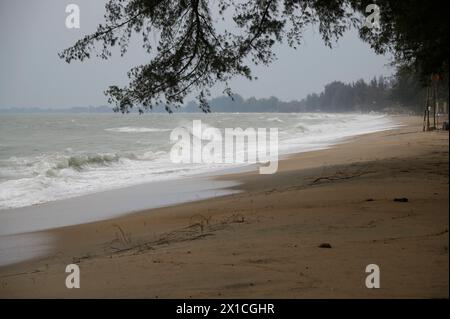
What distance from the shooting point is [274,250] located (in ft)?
17.3

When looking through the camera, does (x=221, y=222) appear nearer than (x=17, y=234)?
Yes

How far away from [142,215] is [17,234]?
2394 millimetres

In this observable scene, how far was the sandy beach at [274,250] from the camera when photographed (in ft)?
13.4

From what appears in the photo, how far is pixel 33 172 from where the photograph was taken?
19.5 metres

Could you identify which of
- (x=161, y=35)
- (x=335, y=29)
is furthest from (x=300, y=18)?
(x=161, y=35)

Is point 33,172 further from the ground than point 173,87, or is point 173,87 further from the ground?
point 173,87

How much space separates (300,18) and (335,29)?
723mm

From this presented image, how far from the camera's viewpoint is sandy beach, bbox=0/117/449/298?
4098 millimetres
